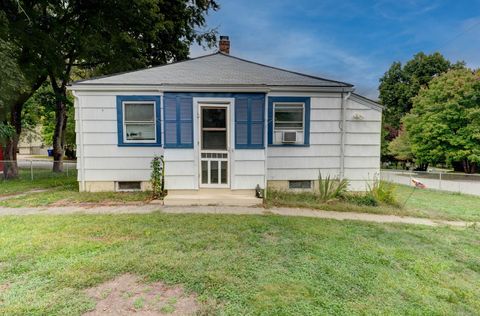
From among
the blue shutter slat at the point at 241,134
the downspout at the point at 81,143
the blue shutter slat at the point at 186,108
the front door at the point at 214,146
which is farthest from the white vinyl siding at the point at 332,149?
the downspout at the point at 81,143

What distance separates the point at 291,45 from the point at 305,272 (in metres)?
15.8

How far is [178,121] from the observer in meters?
6.49

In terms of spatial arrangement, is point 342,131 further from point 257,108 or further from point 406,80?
point 406,80

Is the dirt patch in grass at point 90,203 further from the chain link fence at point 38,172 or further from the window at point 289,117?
the chain link fence at point 38,172

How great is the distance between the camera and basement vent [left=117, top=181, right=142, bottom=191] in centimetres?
768

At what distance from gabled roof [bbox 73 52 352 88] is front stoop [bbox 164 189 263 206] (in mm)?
2768

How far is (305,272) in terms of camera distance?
3.06 meters

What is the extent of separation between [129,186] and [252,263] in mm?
5692

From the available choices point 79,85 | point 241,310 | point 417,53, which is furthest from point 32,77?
point 417,53

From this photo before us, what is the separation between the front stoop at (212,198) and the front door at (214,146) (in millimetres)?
213

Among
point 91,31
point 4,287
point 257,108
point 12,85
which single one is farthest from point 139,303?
point 91,31

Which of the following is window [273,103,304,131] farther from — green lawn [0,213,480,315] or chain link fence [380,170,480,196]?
chain link fence [380,170,480,196]

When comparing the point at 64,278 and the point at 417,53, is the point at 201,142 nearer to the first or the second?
the point at 64,278

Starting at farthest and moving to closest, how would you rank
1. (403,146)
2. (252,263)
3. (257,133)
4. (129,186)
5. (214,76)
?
(403,146) < (129,186) < (214,76) < (257,133) < (252,263)
